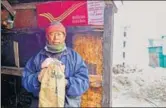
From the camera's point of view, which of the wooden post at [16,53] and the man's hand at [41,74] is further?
the wooden post at [16,53]

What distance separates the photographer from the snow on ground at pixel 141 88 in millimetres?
1436

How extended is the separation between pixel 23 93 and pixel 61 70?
0.38 metres

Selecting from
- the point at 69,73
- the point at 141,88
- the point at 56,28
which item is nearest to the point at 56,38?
the point at 56,28

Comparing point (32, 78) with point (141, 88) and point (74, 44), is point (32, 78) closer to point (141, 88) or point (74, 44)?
point (74, 44)

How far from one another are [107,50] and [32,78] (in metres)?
0.40

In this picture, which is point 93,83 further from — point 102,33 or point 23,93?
point 23,93

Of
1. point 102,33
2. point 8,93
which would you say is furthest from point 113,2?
point 8,93

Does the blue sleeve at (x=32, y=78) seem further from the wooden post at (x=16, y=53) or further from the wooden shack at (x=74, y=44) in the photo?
the wooden post at (x=16, y=53)

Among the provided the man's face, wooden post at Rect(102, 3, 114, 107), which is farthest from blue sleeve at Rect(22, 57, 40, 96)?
wooden post at Rect(102, 3, 114, 107)

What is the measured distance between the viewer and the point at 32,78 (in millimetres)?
1325

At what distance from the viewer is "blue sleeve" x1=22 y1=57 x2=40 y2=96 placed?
4.31 ft

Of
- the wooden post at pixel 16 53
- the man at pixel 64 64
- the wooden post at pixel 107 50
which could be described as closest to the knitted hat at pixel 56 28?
the man at pixel 64 64

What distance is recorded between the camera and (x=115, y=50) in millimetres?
1426

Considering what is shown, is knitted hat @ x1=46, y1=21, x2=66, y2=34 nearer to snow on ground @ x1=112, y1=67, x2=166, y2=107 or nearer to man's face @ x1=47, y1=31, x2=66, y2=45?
man's face @ x1=47, y1=31, x2=66, y2=45
